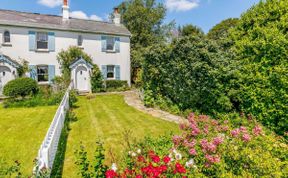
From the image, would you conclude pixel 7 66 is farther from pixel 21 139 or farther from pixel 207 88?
pixel 207 88

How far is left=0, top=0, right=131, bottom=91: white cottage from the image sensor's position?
683 inches

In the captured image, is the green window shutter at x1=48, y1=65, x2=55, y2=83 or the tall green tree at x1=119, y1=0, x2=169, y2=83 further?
the tall green tree at x1=119, y1=0, x2=169, y2=83

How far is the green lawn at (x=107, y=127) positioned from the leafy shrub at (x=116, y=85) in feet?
25.5

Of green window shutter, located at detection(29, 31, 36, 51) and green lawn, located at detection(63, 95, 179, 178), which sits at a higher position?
green window shutter, located at detection(29, 31, 36, 51)

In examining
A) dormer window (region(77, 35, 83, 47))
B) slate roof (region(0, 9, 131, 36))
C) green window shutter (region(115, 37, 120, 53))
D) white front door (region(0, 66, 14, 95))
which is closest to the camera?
white front door (region(0, 66, 14, 95))

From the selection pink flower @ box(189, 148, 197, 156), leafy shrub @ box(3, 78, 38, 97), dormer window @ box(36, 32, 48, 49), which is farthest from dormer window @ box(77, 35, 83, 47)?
pink flower @ box(189, 148, 197, 156)

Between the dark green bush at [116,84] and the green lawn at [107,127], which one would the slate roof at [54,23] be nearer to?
the dark green bush at [116,84]

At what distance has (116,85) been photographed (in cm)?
2214

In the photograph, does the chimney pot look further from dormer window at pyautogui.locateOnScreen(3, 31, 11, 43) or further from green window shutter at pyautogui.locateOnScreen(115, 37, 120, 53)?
dormer window at pyautogui.locateOnScreen(3, 31, 11, 43)

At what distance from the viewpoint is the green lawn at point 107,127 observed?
6.94 metres

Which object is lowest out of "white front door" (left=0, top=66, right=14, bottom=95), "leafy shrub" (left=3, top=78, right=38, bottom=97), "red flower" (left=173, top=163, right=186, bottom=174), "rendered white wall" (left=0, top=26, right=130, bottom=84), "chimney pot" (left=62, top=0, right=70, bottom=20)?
"red flower" (left=173, top=163, right=186, bottom=174)

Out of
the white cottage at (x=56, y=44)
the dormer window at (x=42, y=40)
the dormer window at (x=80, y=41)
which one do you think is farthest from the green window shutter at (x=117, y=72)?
the dormer window at (x=42, y=40)

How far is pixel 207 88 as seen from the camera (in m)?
9.56

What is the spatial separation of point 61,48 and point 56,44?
557 mm
